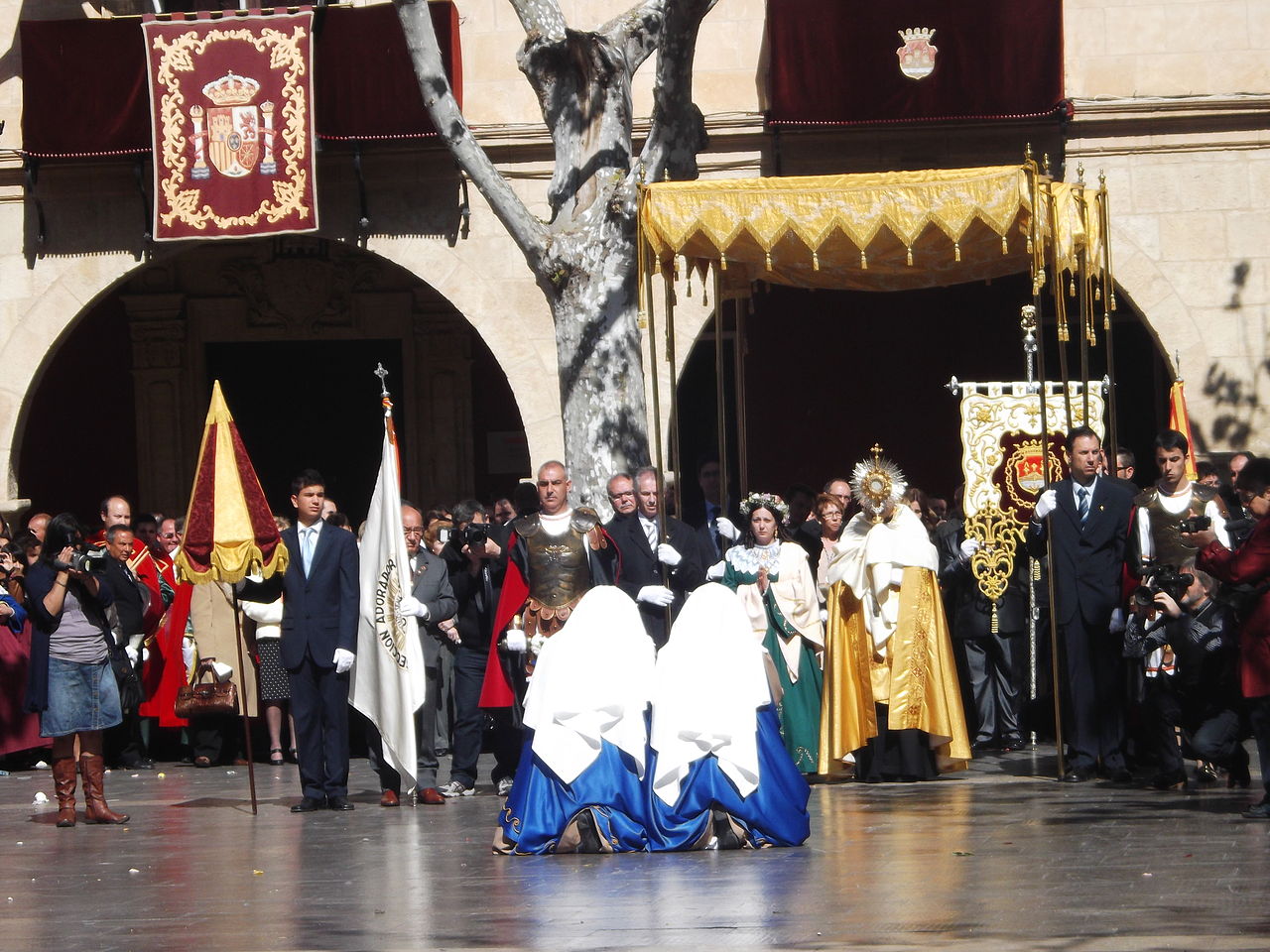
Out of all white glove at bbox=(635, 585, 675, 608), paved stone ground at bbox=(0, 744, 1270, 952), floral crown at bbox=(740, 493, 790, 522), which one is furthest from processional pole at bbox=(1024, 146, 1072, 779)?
white glove at bbox=(635, 585, 675, 608)

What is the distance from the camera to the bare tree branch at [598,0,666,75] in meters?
13.8

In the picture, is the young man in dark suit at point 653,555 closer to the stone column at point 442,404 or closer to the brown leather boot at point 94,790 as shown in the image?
the brown leather boot at point 94,790

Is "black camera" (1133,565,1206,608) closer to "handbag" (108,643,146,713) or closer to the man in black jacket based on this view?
the man in black jacket

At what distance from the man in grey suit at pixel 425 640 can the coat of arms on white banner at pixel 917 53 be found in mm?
6171

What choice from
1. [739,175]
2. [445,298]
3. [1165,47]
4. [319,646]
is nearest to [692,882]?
[319,646]

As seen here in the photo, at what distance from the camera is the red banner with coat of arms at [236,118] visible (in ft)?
57.2

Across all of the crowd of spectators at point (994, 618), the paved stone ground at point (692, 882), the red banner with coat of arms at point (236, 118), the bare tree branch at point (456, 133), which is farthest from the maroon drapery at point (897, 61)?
the paved stone ground at point (692, 882)

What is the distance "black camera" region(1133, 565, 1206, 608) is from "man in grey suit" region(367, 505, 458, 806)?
12.7ft

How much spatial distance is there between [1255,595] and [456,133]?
5916 millimetres

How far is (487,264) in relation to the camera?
17.9 m

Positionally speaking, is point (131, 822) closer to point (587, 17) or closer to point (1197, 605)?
point (1197, 605)

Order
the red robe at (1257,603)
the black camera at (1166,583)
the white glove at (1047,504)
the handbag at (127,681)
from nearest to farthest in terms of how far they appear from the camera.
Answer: the red robe at (1257,603) → the black camera at (1166,583) → the white glove at (1047,504) → the handbag at (127,681)

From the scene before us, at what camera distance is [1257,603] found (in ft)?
33.7

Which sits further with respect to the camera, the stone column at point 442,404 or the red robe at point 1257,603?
the stone column at point 442,404
